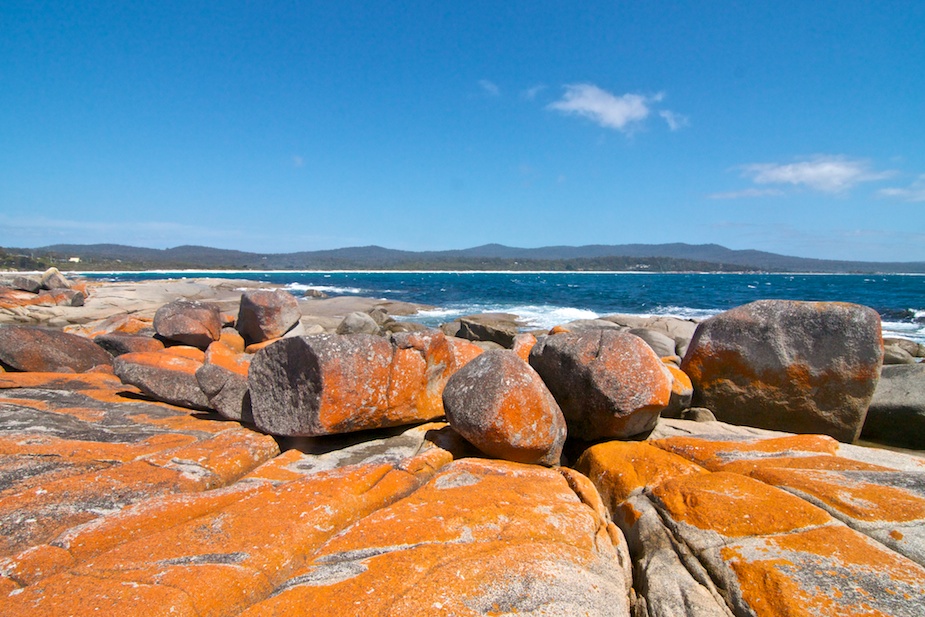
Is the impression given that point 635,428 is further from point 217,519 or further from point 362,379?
point 217,519

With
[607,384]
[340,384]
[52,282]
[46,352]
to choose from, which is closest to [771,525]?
[607,384]

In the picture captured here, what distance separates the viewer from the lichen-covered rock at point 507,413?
5409mm

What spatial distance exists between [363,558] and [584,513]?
200 cm

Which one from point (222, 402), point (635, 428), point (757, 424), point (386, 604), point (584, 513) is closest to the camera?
point (386, 604)

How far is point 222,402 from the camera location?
22.4ft

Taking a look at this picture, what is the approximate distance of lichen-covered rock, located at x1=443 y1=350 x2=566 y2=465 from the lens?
541cm

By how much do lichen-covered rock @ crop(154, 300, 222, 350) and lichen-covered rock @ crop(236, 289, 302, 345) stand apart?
1142mm

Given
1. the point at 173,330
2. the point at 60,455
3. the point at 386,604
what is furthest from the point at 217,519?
the point at 173,330

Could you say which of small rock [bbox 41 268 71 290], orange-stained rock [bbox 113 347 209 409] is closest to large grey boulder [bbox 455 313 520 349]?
orange-stained rock [bbox 113 347 209 409]

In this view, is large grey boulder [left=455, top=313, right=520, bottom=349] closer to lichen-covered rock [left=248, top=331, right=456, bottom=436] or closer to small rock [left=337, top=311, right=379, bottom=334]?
small rock [left=337, top=311, right=379, bottom=334]

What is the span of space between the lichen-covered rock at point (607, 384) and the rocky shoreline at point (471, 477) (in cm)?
3

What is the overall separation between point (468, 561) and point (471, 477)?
4.63ft

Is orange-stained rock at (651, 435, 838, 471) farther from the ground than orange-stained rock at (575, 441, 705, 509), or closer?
farther from the ground

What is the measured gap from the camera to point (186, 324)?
10828mm
